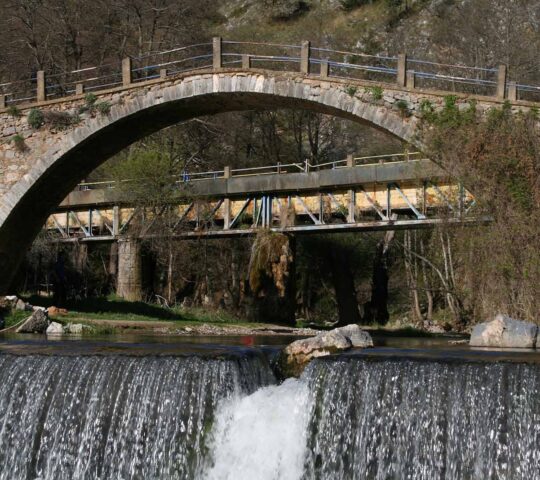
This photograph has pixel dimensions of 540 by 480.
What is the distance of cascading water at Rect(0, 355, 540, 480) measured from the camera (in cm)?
1245

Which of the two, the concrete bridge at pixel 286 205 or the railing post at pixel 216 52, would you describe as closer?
the railing post at pixel 216 52

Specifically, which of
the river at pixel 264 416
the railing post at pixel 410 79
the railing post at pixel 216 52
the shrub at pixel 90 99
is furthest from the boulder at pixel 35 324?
the railing post at pixel 410 79

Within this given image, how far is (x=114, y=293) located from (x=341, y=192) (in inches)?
345

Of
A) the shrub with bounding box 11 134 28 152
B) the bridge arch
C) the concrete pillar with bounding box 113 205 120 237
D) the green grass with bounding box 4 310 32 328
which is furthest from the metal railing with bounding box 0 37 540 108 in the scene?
the green grass with bounding box 4 310 32 328

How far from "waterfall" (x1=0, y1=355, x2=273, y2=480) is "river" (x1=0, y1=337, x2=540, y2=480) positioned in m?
0.02

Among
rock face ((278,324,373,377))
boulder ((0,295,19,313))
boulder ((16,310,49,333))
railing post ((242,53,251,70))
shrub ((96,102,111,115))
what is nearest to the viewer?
rock face ((278,324,373,377))

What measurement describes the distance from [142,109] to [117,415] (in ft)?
36.3

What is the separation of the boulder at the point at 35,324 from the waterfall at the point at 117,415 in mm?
6400

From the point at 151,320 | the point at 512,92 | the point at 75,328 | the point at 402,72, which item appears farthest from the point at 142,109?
the point at 512,92

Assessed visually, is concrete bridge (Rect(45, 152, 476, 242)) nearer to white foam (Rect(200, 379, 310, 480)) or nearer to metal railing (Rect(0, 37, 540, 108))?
metal railing (Rect(0, 37, 540, 108))

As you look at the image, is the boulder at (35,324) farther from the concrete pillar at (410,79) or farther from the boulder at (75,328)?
the concrete pillar at (410,79)

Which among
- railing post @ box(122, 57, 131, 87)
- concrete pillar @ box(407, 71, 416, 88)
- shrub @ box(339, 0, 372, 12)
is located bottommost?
concrete pillar @ box(407, 71, 416, 88)

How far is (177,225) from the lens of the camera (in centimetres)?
3209

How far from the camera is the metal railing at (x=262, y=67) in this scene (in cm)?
2148
